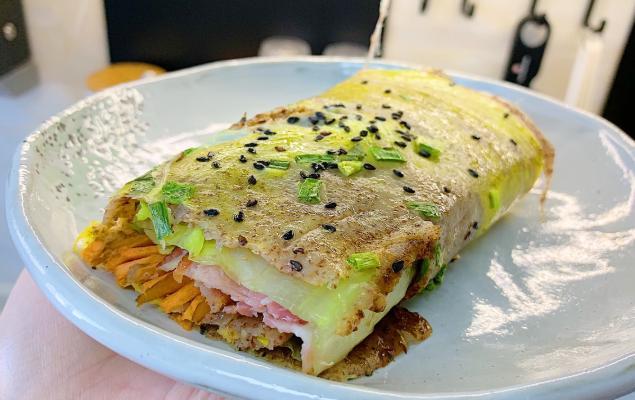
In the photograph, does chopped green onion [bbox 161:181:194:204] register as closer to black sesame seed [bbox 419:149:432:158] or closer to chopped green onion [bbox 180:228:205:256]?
chopped green onion [bbox 180:228:205:256]

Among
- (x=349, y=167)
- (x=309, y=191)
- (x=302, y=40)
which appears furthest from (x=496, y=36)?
(x=309, y=191)

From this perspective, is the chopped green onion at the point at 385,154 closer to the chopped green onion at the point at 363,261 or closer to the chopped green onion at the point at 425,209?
the chopped green onion at the point at 425,209

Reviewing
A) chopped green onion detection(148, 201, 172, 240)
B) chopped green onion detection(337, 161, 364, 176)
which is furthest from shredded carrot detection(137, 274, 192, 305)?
chopped green onion detection(337, 161, 364, 176)

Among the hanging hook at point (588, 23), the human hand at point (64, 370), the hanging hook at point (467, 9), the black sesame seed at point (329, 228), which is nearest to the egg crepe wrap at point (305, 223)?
the black sesame seed at point (329, 228)

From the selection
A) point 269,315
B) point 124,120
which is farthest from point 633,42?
point 269,315

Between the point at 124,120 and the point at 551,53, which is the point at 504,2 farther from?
the point at 124,120
